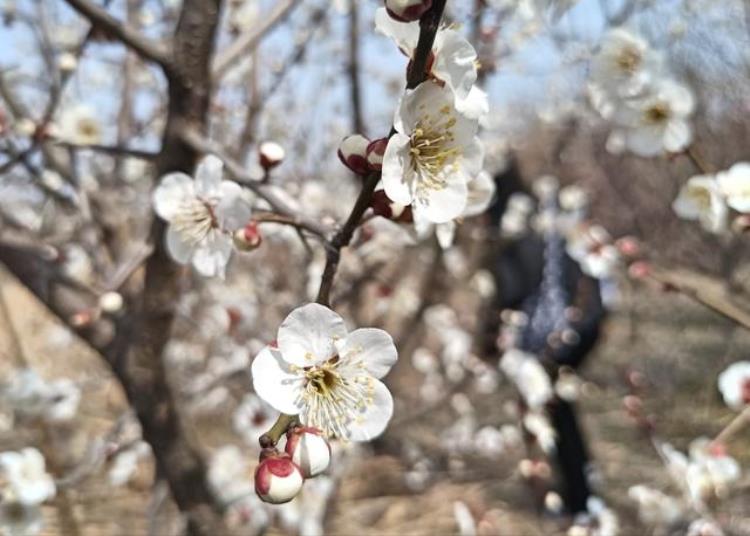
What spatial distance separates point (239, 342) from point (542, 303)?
1365mm

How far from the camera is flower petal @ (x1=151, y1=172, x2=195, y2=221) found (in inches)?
41.6

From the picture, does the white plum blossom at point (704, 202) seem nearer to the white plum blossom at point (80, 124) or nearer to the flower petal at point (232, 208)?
the flower petal at point (232, 208)

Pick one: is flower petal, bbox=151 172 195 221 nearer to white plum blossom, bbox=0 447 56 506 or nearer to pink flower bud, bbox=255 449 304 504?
pink flower bud, bbox=255 449 304 504

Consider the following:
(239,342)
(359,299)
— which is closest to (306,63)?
(359,299)

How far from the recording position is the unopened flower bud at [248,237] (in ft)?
2.96

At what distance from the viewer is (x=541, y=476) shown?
8.89 feet

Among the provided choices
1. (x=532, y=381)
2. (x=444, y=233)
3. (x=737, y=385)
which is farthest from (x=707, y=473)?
(x=444, y=233)

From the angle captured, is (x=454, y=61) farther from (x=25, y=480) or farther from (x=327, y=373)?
(x=25, y=480)

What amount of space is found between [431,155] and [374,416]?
25cm

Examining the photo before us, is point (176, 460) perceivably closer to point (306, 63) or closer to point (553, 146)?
point (306, 63)

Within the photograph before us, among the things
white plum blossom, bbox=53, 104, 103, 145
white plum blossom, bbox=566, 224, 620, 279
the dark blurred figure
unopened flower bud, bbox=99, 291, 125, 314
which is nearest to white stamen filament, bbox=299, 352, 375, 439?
unopened flower bud, bbox=99, 291, 125, 314

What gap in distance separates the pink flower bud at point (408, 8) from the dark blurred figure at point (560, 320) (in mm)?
2790

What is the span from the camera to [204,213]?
1.02 metres

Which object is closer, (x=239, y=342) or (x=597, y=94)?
(x=597, y=94)
